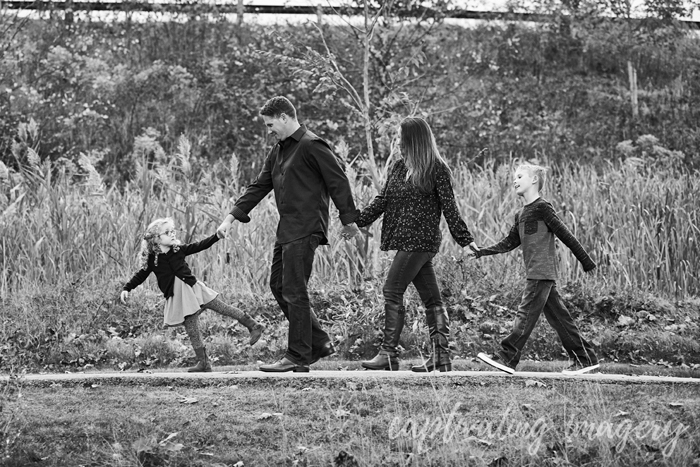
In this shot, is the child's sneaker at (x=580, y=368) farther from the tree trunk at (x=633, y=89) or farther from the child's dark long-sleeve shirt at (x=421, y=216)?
the tree trunk at (x=633, y=89)

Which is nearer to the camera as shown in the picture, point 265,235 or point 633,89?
point 265,235

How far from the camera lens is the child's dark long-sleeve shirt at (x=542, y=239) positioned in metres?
6.46

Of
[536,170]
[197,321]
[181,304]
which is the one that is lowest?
[197,321]

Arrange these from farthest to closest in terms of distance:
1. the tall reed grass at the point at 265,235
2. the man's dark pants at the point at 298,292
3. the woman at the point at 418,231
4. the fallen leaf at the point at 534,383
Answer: the tall reed grass at the point at 265,235 → the woman at the point at 418,231 → the man's dark pants at the point at 298,292 → the fallen leaf at the point at 534,383

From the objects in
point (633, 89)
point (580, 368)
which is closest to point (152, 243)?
point (580, 368)

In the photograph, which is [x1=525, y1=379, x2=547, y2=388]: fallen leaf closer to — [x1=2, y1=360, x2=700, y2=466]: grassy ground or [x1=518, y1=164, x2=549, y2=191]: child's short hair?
[x1=2, y1=360, x2=700, y2=466]: grassy ground

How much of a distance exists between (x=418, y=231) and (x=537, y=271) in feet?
3.01

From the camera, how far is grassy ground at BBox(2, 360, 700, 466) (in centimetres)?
489

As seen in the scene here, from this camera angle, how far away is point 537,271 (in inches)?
254

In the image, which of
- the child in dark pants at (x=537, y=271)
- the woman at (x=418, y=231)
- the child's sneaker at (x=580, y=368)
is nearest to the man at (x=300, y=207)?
the woman at (x=418, y=231)

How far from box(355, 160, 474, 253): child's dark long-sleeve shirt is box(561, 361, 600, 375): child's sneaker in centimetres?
120

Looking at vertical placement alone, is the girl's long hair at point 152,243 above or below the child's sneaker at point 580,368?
above

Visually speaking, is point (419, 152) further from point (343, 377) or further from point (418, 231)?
point (343, 377)

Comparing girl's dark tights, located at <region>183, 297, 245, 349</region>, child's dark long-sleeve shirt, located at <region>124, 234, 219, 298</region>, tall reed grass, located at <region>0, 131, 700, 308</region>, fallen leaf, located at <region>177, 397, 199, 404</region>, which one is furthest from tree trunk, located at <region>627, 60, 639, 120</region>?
fallen leaf, located at <region>177, 397, 199, 404</region>
